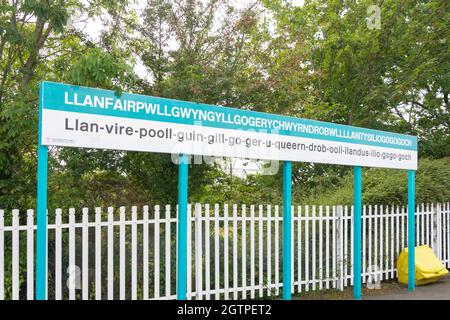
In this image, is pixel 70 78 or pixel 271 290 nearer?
pixel 70 78

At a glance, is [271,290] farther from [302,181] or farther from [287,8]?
[287,8]

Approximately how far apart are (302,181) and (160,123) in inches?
409

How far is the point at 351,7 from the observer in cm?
1684

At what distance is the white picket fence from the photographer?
513 centimetres

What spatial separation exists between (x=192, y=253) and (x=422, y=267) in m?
4.14

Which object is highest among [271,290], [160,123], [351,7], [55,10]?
[351,7]

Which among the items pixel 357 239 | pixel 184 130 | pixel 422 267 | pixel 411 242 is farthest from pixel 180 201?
pixel 422 267

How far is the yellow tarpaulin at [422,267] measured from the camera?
8508 millimetres

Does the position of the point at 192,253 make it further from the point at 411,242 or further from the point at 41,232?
the point at 411,242

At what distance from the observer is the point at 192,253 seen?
6.88 metres

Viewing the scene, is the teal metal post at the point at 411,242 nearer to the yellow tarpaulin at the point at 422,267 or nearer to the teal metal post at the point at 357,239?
the yellow tarpaulin at the point at 422,267

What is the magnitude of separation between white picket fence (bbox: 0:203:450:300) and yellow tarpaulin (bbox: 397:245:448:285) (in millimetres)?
265

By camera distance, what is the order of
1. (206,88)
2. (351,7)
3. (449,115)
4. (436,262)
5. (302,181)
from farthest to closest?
(449,115)
(351,7)
(302,181)
(206,88)
(436,262)

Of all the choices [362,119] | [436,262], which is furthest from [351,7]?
[436,262]
